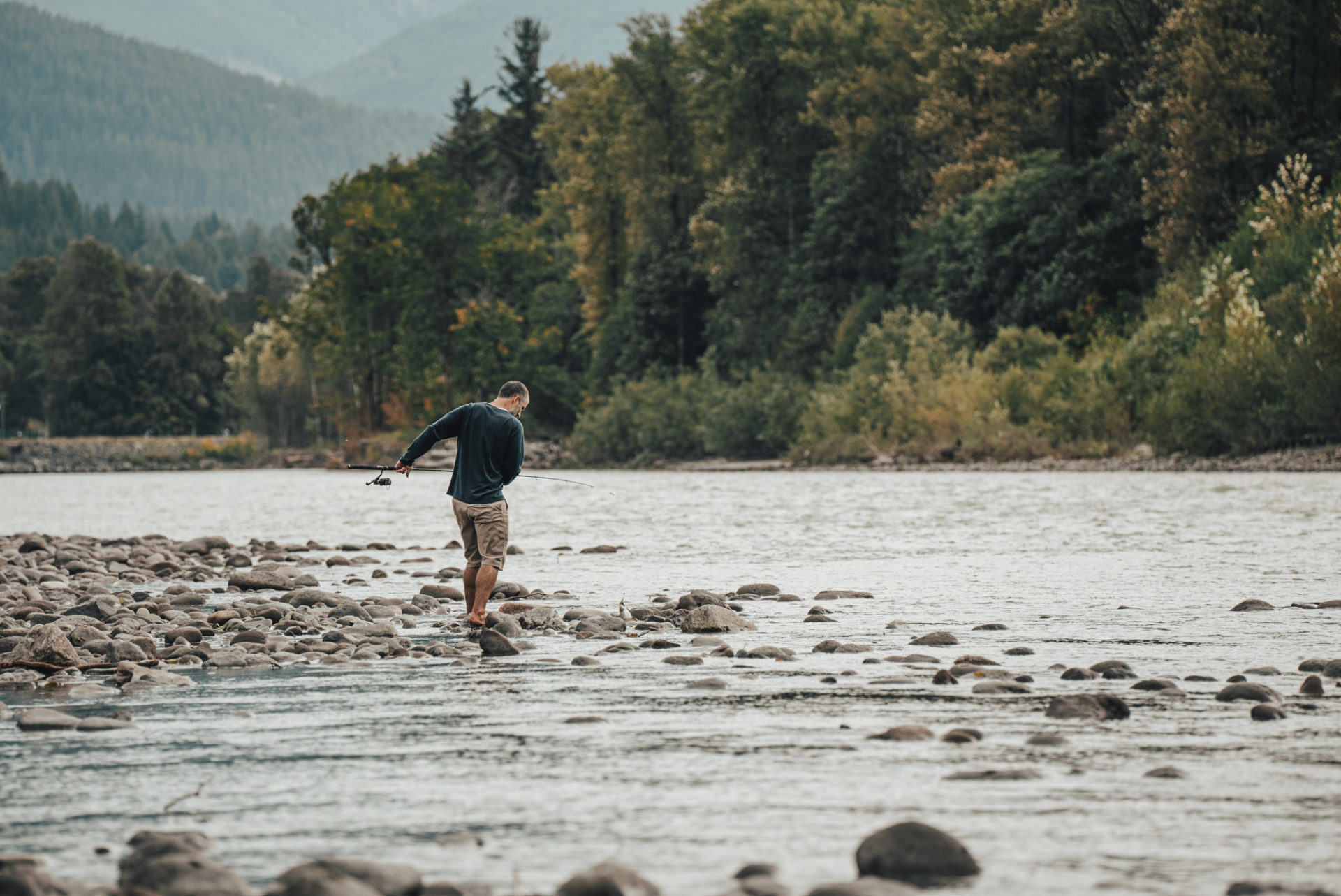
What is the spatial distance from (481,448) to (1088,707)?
5885 millimetres

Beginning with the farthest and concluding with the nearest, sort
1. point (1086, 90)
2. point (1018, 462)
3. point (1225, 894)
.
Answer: point (1086, 90) → point (1018, 462) → point (1225, 894)

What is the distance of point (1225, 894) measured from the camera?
429 centimetres

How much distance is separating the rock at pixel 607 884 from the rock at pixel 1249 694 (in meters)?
4.40

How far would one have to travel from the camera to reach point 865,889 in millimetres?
4199

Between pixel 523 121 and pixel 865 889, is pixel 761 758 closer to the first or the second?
pixel 865 889

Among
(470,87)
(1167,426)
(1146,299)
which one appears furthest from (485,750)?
(470,87)

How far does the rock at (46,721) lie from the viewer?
23.1 ft

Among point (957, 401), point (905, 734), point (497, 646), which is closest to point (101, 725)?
point (497, 646)

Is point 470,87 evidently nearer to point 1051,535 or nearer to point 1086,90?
point 1086,90

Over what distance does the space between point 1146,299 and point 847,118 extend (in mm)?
20234

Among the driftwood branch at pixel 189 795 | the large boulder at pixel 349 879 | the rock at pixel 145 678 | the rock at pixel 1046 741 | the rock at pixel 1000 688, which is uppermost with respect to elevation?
the large boulder at pixel 349 879

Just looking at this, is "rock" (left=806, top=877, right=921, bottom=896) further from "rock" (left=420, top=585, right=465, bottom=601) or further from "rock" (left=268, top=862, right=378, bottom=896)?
"rock" (left=420, top=585, right=465, bottom=601)

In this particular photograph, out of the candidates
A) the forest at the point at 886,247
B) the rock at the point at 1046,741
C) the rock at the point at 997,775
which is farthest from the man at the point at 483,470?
the forest at the point at 886,247

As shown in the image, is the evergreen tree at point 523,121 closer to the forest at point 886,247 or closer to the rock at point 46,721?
the forest at point 886,247
